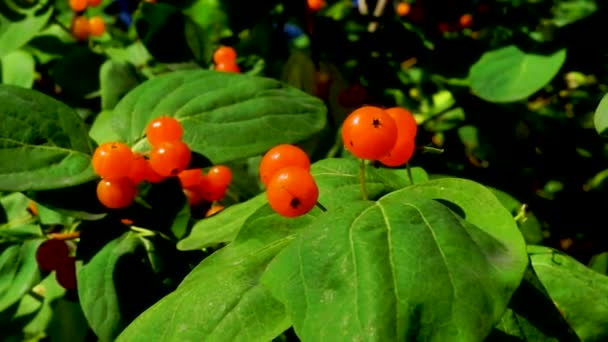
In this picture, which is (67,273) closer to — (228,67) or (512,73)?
(228,67)

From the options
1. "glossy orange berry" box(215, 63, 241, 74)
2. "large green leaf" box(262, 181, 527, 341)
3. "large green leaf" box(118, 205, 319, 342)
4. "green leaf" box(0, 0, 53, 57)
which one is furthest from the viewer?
"green leaf" box(0, 0, 53, 57)

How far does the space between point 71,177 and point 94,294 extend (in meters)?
0.19

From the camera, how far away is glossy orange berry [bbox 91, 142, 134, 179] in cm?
111

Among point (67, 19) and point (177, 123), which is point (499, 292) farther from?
point (67, 19)

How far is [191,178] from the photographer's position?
4.43ft

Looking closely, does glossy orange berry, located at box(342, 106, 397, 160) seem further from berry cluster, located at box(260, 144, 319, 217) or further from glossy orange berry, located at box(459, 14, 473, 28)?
glossy orange berry, located at box(459, 14, 473, 28)

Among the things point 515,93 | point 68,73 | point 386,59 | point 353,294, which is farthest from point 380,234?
point 386,59

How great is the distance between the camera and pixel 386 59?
2068 millimetres

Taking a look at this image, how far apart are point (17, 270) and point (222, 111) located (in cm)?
51

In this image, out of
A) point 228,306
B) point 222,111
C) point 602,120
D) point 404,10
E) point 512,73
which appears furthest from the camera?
point 404,10

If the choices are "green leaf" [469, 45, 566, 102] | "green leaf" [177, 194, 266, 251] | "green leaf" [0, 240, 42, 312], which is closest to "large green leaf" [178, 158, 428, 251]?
"green leaf" [177, 194, 266, 251]

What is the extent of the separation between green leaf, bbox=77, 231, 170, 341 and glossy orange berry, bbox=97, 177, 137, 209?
86 mm

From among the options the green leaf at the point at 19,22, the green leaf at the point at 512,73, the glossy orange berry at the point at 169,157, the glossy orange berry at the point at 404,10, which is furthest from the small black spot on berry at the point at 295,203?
the glossy orange berry at the point at 404,10

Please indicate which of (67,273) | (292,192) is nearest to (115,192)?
(67,273)
